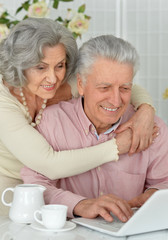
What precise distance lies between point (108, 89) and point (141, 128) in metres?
0.22

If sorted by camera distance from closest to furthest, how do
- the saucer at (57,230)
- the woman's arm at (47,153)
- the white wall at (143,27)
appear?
the saucer at (57,230), the woman's arm at (47,153), the white wall at (143,27)

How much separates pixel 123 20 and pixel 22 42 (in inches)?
71.7

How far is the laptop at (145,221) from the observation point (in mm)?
1442

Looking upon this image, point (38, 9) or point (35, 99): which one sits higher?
point (38, 9)

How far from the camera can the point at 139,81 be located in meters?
3.79

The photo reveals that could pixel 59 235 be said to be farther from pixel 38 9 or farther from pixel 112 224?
pixel 38 9

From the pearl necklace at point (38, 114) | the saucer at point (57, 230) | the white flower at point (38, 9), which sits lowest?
the saucer at point (57, 230)

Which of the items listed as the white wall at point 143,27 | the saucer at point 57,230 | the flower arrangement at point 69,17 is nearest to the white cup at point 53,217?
the saucer at point 57,230

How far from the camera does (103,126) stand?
218cm

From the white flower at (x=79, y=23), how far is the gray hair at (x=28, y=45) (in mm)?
855

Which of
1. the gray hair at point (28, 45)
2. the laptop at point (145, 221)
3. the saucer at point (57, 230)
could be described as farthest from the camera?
the gray hair at point (28, 45)

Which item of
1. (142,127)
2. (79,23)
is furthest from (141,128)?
(79,23)

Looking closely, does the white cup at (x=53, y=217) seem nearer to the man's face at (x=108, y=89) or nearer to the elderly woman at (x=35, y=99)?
the elderly woman at (x=35, y=99)

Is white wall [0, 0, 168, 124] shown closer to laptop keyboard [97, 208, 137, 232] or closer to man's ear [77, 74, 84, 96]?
man's ear [77, 74, 84, 96]
